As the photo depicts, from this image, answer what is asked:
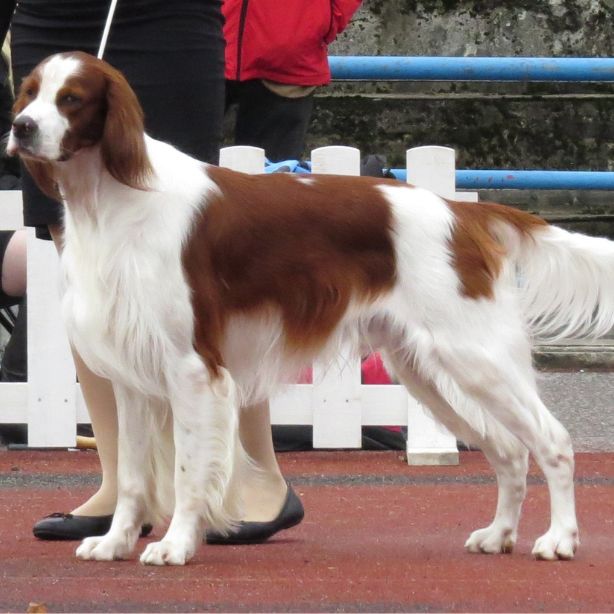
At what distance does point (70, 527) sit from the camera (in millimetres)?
4562

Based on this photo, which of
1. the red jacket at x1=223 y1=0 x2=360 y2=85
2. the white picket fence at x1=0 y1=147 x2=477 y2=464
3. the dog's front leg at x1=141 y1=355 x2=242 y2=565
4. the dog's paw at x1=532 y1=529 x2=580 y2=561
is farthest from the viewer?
the red jacket at x1=223 y1=0 x2=360 y2=85

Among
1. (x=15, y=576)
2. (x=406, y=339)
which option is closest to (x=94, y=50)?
(x=406, y=339)

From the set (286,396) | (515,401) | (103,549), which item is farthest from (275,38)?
(103,549)

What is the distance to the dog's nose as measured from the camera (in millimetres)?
3934

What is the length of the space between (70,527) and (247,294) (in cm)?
84

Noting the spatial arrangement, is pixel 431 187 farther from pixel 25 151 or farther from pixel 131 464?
pixel 25 151

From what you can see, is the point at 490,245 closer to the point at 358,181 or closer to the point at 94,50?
the point at 358,181

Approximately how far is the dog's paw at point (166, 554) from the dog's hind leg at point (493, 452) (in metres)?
0.79

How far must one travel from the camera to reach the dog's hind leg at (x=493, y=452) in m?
4.44

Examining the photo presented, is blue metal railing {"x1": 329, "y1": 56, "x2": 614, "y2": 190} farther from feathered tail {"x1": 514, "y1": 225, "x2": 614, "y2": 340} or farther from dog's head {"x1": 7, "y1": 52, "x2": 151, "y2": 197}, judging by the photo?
dog's head {"x1": 7, "y1": 52, "x2": 151, "y2": 197}

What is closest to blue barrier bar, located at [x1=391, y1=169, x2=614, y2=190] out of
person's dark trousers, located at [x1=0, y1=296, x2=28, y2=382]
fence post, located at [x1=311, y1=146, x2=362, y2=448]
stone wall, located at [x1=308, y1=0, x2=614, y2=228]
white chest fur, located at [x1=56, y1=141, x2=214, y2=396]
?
stone wall, located at [x1=308, y1=0, x2=614, y2=228]

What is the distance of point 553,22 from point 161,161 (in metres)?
5.10

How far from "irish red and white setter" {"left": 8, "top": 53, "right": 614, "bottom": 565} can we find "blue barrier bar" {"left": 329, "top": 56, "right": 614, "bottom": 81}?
2.59 meters

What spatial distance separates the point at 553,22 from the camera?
887 centimetres
